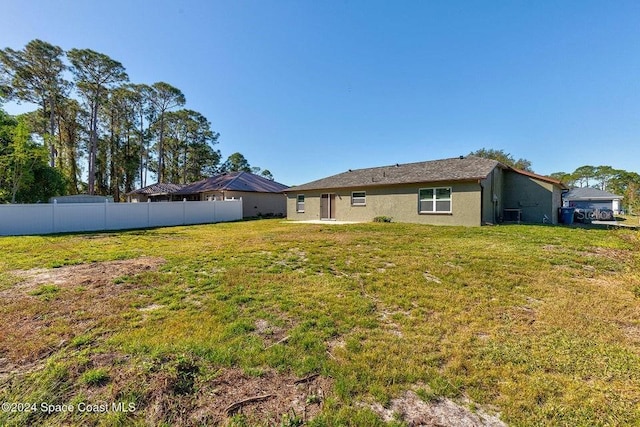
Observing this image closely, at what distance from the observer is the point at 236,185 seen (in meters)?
24.4

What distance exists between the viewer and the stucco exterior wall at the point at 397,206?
41.8 feet

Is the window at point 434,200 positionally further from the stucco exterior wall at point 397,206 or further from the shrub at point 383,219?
the shrub at point 383,219

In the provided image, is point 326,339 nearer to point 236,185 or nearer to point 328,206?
point 328,206

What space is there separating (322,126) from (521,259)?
18.4 meters

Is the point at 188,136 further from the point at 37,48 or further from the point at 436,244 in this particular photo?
the point at 436,244

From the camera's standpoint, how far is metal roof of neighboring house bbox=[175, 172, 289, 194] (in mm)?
24233

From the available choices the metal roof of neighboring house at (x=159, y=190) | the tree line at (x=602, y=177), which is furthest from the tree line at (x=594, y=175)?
the metal roof of neighboring house at (x=159, y=190)

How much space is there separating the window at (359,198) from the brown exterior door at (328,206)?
157 centimetres

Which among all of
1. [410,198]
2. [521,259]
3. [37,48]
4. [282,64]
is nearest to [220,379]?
[521,259]

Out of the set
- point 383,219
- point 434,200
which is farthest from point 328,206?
point 434,200

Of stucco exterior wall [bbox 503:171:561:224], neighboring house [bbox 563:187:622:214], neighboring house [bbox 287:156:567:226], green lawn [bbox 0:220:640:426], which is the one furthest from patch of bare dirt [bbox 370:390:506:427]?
neighboring house [bbox 563:187:622:214]

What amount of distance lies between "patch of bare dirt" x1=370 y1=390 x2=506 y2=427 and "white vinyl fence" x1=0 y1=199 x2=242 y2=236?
16.9 meters

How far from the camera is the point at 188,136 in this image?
3828cm

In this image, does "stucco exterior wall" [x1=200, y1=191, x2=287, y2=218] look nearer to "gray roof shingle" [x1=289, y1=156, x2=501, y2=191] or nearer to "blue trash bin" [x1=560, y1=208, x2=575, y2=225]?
"gray roof shingle" [x1=289, y1=156, x2=501, y2=191]
